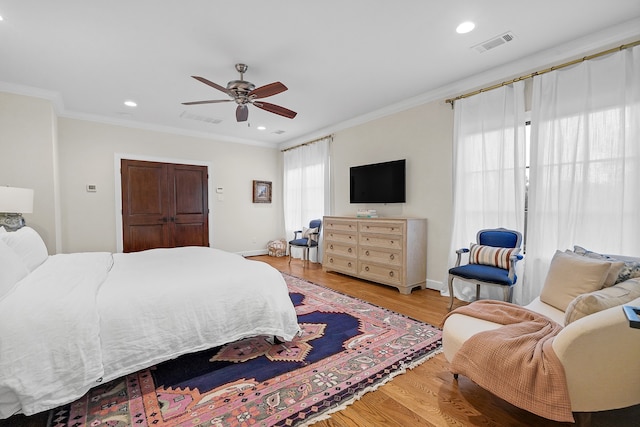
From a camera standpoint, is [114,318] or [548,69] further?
[548,69]

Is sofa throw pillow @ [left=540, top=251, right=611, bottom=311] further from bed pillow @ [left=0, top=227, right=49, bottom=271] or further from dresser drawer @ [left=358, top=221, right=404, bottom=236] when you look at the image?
bed pillow @ [left=0, top=227, right=49, bottom=271]

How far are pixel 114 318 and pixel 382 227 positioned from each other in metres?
3.30

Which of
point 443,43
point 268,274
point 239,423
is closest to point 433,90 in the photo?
point 443,43

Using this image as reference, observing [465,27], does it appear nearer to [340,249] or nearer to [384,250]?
[384,250]

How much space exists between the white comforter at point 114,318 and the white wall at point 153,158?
108 inches

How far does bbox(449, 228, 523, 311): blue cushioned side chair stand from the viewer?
2.79 m

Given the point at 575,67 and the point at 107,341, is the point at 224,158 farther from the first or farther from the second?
the point at 575,67

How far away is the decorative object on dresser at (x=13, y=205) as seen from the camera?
3.14 meters

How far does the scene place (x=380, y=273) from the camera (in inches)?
166

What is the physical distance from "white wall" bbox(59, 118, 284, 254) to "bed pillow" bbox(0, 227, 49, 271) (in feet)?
8.21

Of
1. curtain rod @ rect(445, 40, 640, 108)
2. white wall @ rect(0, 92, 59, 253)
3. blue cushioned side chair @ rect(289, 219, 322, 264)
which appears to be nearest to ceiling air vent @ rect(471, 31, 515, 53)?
curtain rod @ rect(445, 40, 640, 108)

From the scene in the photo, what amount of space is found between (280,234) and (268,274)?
4918 millimetres

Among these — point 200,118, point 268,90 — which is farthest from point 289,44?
point 200,118

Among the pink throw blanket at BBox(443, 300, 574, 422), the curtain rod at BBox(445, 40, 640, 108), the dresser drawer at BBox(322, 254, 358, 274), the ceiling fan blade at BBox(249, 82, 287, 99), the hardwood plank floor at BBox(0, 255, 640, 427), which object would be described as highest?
the curtain rod at BBox(445, 40, 640, 108)
